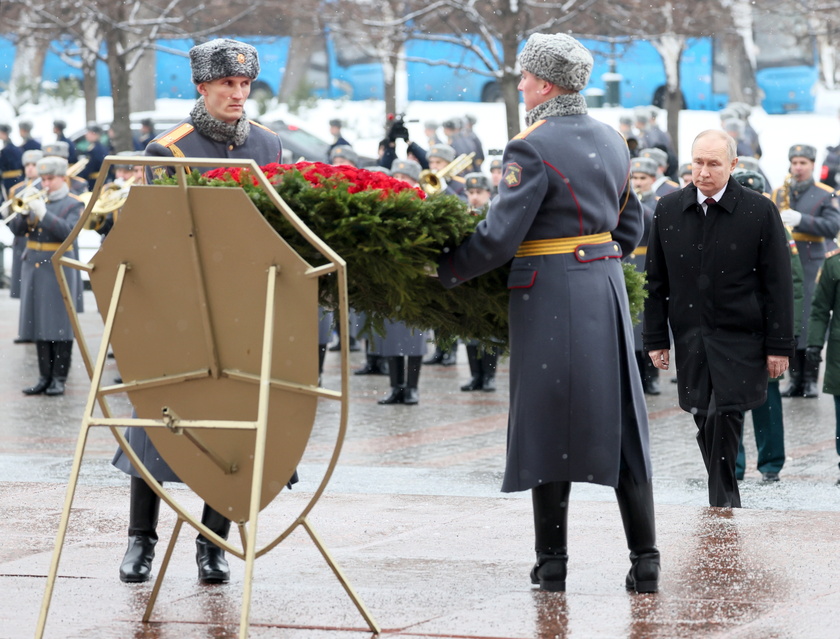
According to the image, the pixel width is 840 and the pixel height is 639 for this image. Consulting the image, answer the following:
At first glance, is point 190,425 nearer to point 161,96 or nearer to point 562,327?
point 562,327

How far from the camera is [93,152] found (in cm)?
2491

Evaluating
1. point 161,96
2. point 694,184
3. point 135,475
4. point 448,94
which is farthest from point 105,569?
point 161,96

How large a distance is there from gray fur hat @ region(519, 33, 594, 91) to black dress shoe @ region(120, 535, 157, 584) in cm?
223

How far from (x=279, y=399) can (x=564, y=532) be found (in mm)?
1299

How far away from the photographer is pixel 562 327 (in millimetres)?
5234

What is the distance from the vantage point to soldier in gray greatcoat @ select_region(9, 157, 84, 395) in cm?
1363

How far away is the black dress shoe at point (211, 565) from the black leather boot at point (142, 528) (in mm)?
188

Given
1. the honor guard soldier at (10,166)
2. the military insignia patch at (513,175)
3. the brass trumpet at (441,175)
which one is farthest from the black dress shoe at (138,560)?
the honor guard soldier at (10,166)

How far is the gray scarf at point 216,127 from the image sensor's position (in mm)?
5633

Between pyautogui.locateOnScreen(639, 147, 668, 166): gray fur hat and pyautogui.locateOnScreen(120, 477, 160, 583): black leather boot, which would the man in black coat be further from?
pyautogui.locateOnScreen(639, 147, 668, 166): gray fur hat

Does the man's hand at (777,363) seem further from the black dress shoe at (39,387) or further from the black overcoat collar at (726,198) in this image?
the black dress shoe at (39,387)

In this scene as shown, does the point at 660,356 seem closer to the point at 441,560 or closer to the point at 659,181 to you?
the point at 441,560

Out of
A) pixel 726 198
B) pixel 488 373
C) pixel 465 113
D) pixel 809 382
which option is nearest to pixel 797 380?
pixel 809 382

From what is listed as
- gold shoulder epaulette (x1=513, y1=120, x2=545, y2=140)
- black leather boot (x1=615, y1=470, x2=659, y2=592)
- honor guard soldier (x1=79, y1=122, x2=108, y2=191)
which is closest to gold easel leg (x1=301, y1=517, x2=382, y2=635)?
black leather boot (x1=615, y1=470, x2=659, y2=592)
